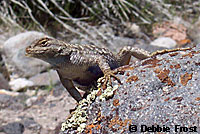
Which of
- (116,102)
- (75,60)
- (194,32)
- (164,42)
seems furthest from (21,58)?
(116,102)

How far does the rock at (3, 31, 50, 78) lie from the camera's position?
7.14 m

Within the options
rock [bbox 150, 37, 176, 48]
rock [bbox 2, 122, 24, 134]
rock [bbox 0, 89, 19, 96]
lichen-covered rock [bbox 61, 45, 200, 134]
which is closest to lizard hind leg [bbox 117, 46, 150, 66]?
lichen-covered rock [bbox 61, 45, 200, 134]

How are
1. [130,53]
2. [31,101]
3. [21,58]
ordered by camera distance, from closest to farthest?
[130,53], [31,101], [21,58]

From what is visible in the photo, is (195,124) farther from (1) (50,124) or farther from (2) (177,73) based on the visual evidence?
(1) (50,124)

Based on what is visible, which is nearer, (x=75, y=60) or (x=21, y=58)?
(x=75, y=60)

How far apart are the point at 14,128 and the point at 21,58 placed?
8.80 ft

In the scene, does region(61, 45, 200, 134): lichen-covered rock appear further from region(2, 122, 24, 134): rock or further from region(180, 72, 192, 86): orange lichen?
region(2, 122, 24, 134): rock

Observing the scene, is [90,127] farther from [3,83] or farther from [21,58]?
[21,58]

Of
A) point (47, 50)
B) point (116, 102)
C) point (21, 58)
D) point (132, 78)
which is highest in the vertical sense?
point (47, 50)

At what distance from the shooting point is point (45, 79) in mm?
6699

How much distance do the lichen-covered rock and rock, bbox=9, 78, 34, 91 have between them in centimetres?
441

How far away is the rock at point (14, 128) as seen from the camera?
4855 millimetres

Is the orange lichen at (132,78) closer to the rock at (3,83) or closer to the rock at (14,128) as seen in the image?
the rock at (14,128)

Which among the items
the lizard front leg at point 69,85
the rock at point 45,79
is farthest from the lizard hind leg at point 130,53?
the rock at point 45,79
